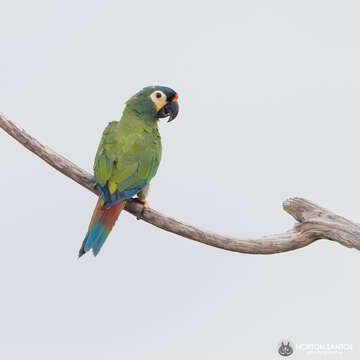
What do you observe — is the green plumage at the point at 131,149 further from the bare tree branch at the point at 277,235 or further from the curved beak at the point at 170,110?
the bare tree branch at the point at 277,235

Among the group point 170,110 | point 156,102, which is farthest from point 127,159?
point 170,110

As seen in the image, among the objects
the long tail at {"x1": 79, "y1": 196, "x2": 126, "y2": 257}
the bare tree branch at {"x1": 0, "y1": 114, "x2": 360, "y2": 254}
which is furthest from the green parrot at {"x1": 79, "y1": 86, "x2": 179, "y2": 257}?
the bare tree branch at {"x1": 0, "y1": 114, "x2": 360, "y2": 254}

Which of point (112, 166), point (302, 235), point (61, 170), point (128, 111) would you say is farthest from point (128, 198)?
point (302, 235)

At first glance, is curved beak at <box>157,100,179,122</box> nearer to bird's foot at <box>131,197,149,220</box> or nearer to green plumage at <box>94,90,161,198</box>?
green plumage at <box>94,90,161,198</box>

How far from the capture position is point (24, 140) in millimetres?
6070

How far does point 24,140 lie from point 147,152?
1.24m

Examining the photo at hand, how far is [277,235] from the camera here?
5.85 metres

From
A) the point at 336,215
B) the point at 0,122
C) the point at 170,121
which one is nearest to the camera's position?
the point at 336,215

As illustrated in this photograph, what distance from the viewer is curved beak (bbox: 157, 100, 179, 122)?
23.0 feet

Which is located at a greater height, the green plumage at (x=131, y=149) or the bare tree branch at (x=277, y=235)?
the green plumage at (x=131, y=149)

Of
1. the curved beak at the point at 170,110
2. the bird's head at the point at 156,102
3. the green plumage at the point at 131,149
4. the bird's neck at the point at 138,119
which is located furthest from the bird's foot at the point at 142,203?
the curved beak at the point at 170,110

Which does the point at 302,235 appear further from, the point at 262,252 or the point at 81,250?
the point at 81,250

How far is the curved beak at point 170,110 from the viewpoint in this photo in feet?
23.0

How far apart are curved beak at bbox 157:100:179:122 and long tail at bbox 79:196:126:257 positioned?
4.92 feet
